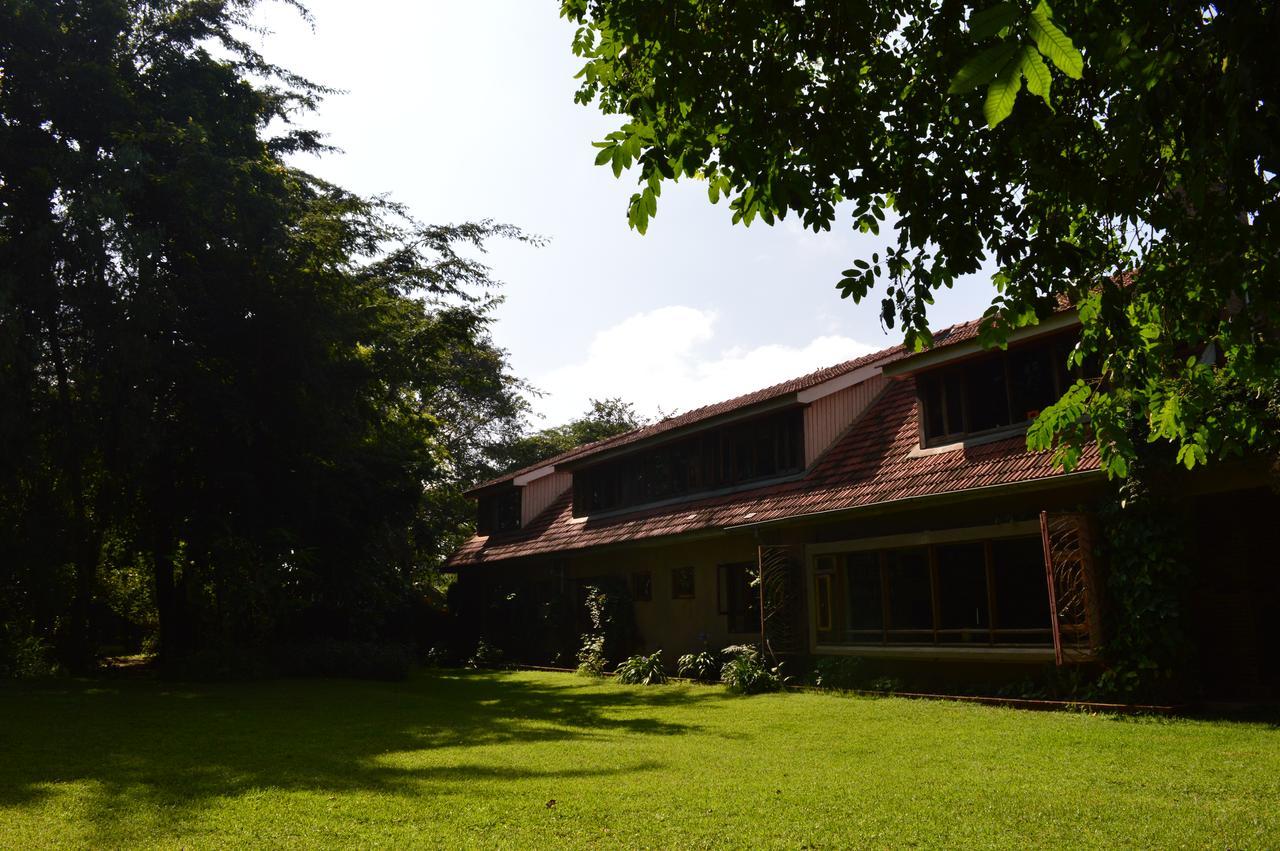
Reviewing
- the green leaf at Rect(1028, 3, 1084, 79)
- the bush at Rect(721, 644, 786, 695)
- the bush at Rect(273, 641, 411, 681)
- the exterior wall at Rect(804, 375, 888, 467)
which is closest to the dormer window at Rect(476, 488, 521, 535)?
the bush at Rect(273, 641, 411, 681)

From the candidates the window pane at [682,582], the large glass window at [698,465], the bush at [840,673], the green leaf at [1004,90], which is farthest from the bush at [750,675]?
the green leaf at [1004,90]

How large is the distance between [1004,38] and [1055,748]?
917cm

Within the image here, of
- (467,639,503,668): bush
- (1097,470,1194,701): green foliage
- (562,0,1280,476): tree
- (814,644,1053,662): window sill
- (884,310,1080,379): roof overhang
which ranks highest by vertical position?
(884,310,1080,379): roof overhang

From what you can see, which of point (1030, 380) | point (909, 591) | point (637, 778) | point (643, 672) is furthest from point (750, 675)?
point (637, 778)

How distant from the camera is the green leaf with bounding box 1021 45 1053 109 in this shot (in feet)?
10.2

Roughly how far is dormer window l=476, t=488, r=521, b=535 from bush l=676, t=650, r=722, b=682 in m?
12.3

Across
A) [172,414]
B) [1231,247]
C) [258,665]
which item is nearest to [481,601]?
[258,665]

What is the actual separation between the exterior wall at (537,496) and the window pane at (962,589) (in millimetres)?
17054

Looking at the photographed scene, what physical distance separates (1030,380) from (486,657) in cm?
1906

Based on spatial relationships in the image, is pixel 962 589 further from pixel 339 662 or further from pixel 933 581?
pixel 339 662

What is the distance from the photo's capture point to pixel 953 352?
56.2ft

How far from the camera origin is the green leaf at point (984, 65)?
3.15 m

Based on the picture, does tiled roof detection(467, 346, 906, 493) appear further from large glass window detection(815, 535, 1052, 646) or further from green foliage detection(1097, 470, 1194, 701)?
green foliage detection(1097, 470, 1194, 701)

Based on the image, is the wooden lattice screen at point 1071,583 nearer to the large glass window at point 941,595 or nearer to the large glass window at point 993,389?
the large glass window at point 941,595
